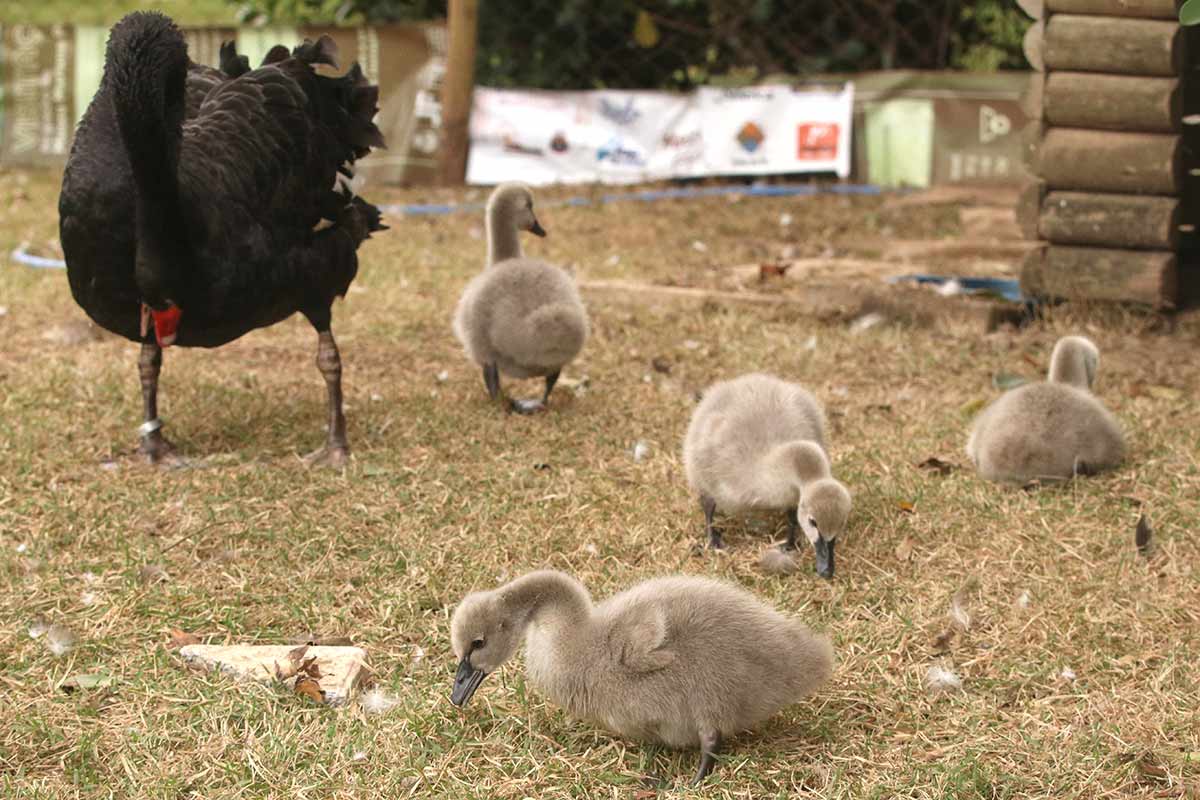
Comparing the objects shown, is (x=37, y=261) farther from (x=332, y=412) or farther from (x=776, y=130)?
(x=776, y=130)

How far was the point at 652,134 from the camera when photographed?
1184 centimetres

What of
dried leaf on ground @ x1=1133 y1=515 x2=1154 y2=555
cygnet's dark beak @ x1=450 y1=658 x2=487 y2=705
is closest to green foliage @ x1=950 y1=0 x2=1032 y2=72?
dried leaf on ground @ x1=1133 y1=515 x2=1154 y2=555

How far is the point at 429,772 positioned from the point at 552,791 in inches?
11.7

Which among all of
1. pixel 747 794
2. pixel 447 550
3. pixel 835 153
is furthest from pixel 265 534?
pixel 835 153

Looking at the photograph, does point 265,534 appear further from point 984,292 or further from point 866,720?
point 984,292

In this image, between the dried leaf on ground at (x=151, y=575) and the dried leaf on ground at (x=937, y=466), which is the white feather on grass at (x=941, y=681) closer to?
the dried leaf on ground at (x=937, y=466)

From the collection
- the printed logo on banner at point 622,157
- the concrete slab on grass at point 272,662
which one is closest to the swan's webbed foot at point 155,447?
the concrete slab on grass at point 272,662

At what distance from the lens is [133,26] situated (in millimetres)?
4781

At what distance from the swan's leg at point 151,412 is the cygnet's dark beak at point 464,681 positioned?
8.28ft

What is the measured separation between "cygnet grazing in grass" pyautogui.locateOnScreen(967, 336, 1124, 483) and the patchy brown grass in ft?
0.28

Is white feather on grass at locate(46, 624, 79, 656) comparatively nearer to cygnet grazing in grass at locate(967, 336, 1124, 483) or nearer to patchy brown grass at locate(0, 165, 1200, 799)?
patchy brown grass at locate(0, 165, 1200, 799)

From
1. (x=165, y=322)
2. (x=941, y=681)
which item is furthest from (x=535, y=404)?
(x=941, y=681)

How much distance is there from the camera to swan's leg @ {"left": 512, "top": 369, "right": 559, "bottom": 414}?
6160 millimetres

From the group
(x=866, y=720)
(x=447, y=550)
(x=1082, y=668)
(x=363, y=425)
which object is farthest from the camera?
(x=363, y=425)
